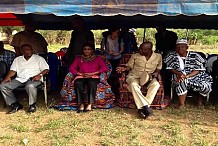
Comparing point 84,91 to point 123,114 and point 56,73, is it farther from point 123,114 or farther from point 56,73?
point 56,73

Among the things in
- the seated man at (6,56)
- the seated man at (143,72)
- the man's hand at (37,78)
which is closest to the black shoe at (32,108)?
the man's hand at (37,78)

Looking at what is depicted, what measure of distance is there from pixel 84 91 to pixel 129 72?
33.9 inches

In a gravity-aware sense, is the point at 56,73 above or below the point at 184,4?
below

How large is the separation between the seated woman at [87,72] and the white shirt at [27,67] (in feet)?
1.77

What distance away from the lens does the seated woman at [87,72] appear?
201 inches

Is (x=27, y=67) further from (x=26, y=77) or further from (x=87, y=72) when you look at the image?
(x=87, y=72)

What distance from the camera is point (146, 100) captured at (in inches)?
191

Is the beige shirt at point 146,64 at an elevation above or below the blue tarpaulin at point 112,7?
below

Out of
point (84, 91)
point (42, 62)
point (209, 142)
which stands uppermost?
point (42, 62)

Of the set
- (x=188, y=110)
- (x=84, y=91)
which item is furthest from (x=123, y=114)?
(x=188, y=110)

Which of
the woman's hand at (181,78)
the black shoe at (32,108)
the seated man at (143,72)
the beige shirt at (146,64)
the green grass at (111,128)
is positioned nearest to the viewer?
the green grass at (111,128)

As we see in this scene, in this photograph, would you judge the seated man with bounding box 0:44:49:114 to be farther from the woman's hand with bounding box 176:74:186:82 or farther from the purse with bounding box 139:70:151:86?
the woman's hand with bounding box 176:74:186:82

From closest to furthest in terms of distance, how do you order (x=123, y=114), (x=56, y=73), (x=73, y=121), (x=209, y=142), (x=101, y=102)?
(x=209, y=142)
(x=73, y=121)
(x=123, y=114)
(x=101, y=102)
(x=56, y=73)

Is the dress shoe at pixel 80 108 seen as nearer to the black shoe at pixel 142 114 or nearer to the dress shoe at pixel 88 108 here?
the dress shoe at pixel 88 108
